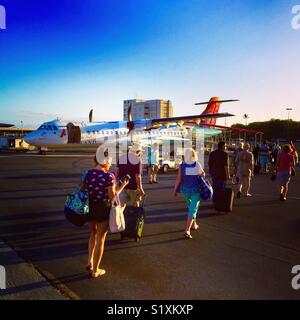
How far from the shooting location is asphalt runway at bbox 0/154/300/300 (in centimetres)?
418

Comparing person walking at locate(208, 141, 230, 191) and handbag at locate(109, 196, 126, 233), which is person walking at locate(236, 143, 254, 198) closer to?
person walking at locate(208, 141, 230, 191)

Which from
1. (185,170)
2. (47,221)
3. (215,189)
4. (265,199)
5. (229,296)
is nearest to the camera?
(229,296)

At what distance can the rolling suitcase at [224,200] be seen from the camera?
8312mm

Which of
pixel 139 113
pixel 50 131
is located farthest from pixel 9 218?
pixel 139 113

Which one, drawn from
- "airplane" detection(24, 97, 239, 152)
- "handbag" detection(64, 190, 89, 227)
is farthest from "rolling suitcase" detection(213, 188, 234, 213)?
"airplane" detection(24, 97, 239, 152)

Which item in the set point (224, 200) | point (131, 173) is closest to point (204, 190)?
point (131, 173)

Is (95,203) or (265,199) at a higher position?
(95,203)

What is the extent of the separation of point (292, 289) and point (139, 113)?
13011 cm

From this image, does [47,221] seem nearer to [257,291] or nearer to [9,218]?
[9,218]

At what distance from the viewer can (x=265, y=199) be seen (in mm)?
10414

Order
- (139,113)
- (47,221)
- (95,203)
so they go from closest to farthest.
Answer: (95,203) → (47,221) → (139,113)

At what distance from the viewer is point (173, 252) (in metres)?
5.54

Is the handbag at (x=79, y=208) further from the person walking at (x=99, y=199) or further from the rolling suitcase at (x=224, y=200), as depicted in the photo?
the rolling suitcase at (x=224, y=200)
